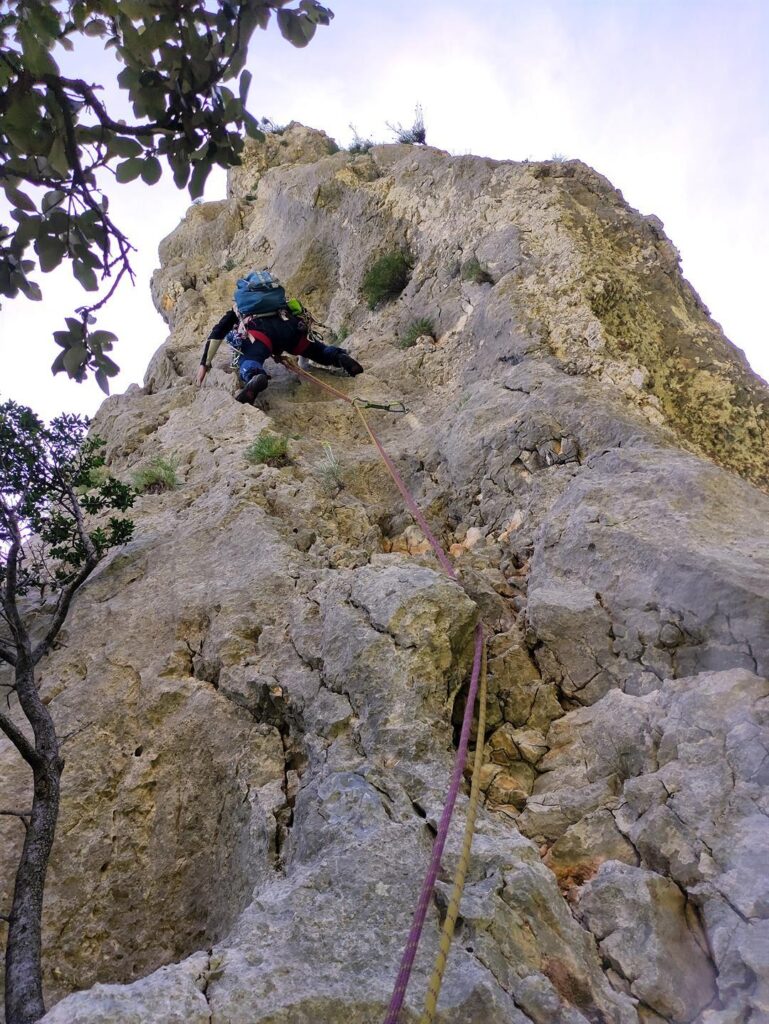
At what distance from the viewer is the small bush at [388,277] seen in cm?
1077

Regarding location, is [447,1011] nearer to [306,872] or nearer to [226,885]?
[306,872]

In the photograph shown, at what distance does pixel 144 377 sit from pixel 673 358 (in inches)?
358

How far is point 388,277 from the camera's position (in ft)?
35.4

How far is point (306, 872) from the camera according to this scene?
3.17 metres

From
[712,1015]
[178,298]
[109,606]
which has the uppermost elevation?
[178,298]

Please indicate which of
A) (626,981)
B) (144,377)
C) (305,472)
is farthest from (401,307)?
(626,981)

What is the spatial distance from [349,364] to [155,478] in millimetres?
2961

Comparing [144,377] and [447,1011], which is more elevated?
[144,377]

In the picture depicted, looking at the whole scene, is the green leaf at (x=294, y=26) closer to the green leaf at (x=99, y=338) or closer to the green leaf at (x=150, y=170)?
the green leaf at (x=150, y=170)

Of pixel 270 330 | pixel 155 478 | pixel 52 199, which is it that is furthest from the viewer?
pixel 270 330

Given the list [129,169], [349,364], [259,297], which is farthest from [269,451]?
[129,169]

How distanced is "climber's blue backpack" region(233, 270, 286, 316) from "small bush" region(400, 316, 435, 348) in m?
1.64

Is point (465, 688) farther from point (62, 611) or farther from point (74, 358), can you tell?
point (62, 611)

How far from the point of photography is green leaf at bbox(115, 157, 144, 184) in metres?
2.23
